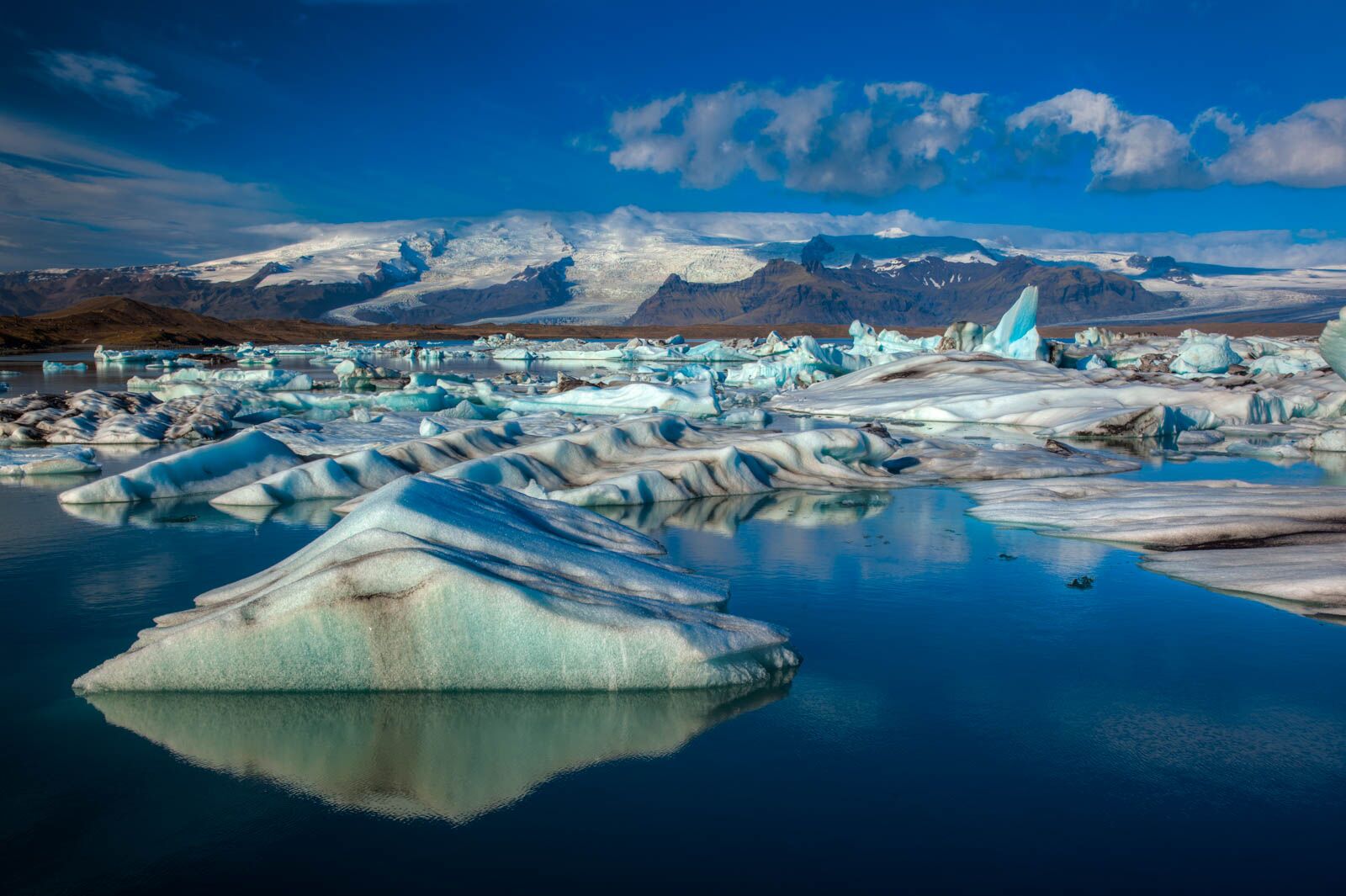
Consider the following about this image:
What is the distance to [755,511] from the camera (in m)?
8.16

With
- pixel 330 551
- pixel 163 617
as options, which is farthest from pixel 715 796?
pixel 163 617

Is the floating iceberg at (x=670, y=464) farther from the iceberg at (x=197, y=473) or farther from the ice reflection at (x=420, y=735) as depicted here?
the ice reflection at (x=420, y=735)

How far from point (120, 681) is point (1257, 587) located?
5748 mm

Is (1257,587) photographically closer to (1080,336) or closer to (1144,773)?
(1144,773)

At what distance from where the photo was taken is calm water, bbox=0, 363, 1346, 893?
2572 millimetres

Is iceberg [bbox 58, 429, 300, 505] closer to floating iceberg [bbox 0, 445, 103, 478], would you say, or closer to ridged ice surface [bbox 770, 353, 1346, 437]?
floating iceberg [bbox 0, 445, 103, 478]

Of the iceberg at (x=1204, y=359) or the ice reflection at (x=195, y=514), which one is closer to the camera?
the ice reflection at (x=195, y=514)

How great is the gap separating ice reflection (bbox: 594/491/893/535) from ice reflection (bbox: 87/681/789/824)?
11.7ft

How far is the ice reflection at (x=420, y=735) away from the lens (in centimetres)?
301

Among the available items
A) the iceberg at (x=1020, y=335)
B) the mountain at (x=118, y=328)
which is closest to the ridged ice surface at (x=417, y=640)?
the iceberg at (x=1020, y=335)

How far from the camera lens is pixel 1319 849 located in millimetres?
2645

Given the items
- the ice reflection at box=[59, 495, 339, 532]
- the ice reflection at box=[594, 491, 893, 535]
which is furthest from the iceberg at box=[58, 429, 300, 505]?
the ice reflection at box=[594, 491, 893, 535]

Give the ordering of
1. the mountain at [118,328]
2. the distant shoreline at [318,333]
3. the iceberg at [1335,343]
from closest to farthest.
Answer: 1. the iceberg at [1335,343]
2. the distant shoreline at [318,333]
3. the mountain at [118,328]

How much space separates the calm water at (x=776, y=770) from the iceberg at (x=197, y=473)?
3.44 meters
